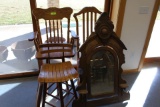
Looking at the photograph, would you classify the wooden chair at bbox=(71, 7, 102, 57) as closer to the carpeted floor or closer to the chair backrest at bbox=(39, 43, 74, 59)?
the chair backrest at bbox=(39, 43, 74, 59)

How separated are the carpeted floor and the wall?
311 mm

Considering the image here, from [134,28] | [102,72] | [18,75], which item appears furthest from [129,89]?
[18,75]

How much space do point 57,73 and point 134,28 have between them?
1.39 metres

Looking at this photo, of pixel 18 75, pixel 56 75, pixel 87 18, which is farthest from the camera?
pixel 18 75

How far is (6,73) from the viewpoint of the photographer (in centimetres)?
246

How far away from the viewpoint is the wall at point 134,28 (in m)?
2.14

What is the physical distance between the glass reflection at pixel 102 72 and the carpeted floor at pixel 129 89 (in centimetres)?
30

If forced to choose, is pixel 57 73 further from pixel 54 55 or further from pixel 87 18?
pixel 87 18

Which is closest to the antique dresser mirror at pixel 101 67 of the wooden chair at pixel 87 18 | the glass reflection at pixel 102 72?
the glass reflection at pixel 102 72

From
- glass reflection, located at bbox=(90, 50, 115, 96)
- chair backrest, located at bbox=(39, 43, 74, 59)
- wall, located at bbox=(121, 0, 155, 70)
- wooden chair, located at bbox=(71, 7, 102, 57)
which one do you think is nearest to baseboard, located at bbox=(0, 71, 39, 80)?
chair backrest, located at bbox=(39, 43, 74, 59)

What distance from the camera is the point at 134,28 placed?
2303mm

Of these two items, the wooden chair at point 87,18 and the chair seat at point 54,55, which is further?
the wooden chair at point 87,18

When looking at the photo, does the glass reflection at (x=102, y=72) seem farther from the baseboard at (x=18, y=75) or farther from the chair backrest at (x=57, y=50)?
the baseboard at (x=18, y=75)

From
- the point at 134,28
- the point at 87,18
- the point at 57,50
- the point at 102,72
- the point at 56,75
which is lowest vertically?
the point at 102,72
